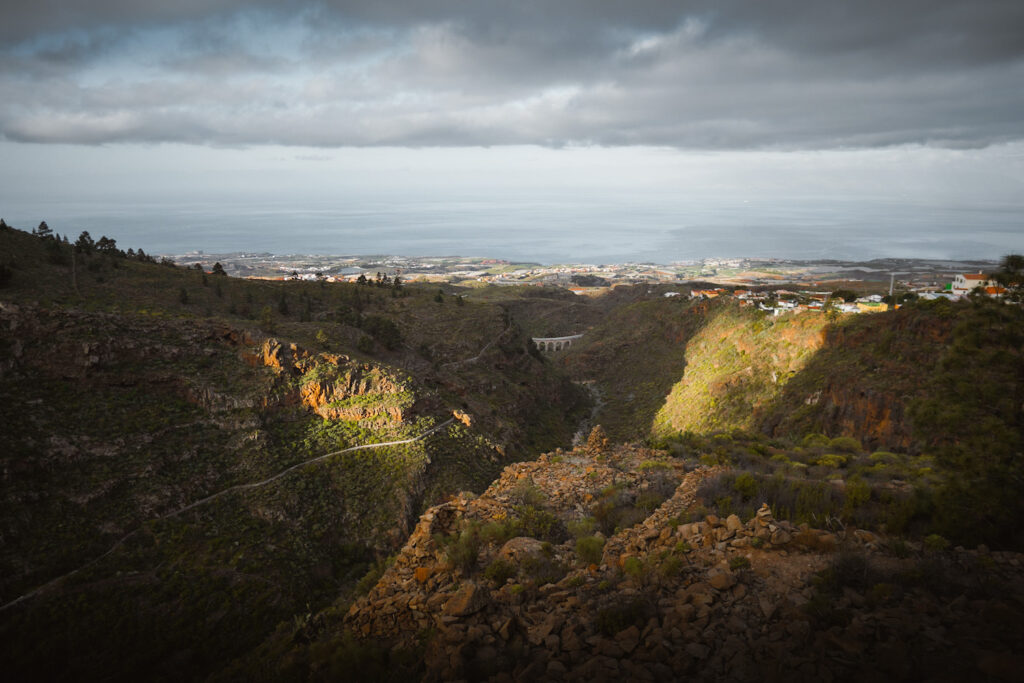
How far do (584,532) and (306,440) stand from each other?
17244 millimetres

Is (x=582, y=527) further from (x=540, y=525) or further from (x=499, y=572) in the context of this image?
(x=499, y=572)

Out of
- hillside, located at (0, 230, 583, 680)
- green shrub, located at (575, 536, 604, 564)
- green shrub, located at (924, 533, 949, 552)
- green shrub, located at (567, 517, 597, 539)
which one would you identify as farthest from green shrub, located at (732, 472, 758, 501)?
hillside, located at (0, 230, 583, 680)

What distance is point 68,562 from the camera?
49.9 ft

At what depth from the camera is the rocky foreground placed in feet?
18.6

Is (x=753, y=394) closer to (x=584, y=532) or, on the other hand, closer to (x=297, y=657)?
(x=584, y=532)

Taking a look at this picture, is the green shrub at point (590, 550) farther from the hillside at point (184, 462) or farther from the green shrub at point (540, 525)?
the hillside at point (184, 462)

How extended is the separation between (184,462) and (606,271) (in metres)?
143

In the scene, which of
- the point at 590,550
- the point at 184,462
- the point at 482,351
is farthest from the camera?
the point at 482,351

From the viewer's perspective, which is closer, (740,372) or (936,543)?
(936,543)

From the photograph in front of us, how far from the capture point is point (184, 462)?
786 inches

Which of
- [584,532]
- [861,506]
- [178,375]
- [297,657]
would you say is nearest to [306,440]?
[178,375]

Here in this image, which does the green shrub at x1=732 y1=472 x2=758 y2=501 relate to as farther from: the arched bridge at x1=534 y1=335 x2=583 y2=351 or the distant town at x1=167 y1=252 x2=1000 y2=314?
the distant town at x1=167 y1=252 x2=1000 y2=314

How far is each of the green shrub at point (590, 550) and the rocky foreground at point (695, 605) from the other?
3 centimetres

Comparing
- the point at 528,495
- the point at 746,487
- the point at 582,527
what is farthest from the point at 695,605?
the point at 528,495
